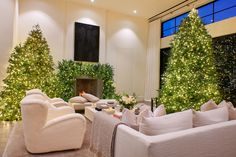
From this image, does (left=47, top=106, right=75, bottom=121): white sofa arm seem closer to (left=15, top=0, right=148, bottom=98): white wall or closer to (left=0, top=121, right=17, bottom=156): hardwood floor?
(left=0, top=121, right=17, bottom=156): hardwood floor

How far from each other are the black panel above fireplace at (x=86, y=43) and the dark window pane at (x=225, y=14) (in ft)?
15.1

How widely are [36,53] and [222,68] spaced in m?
5.84

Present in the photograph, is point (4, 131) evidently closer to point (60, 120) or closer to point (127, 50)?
point (60, 120)

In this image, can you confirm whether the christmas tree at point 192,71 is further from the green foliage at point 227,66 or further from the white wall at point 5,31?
the white wall at point 5,31

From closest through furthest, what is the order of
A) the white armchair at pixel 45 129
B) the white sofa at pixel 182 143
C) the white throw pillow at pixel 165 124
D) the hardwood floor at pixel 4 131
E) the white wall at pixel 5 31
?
the white sofa at pixel 182 143
the white throw pillow at pixel 165 124
the white armchair at pixel 45 129
the hardwood floor at pixel 4 131
the white wall at pixel 5 31

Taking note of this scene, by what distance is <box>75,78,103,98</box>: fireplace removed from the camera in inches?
330

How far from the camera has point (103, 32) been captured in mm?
8719

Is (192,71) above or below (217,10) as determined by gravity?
below

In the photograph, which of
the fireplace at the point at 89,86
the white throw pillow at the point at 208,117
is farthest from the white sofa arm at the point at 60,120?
the fireplace at the point at 89,86

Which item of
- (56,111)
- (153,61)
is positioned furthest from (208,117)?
(153,61)

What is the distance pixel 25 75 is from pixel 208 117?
5.22 meters

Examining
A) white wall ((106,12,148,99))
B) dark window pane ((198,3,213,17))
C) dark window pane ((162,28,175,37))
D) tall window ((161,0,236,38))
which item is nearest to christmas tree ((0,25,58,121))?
white wall ((106,12,148,99))

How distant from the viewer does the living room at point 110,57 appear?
517 centimetres

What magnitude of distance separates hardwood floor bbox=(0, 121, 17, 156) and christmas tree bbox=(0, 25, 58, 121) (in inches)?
15.2
